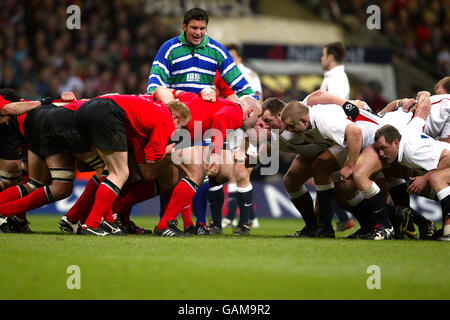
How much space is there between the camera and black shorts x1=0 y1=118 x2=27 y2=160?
7.63m

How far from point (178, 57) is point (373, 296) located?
4.53 metres

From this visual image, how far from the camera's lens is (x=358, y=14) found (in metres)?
19.0

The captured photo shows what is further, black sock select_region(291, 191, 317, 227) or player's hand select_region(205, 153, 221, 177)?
black sock select_region(291, 191, 317, 227)

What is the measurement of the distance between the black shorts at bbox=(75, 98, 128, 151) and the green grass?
→ 86 cm

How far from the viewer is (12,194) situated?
7328 millimetres

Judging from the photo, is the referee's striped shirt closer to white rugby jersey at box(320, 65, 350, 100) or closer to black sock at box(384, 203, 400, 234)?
white rugby jersey at box(320, 65, 350, 100)

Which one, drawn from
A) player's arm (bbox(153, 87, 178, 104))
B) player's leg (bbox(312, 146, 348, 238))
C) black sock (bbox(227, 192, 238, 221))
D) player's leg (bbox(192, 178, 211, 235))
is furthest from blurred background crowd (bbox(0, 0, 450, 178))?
player's arm (bbox(153, 87, 178, 104))

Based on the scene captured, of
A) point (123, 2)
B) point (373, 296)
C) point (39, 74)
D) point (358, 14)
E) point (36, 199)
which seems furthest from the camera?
point (358, 14)

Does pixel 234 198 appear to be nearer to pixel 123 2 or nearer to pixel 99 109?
pixel 99 109

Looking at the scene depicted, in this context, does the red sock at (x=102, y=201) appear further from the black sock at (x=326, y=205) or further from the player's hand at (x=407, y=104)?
the player's hand at (x=407, y=104)

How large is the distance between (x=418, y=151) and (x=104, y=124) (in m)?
2.95

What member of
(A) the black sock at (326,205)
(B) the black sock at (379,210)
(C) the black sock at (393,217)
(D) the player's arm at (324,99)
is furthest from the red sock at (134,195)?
(C) the black sock at (393,217)

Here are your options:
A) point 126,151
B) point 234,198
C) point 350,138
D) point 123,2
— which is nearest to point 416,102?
point 350,138

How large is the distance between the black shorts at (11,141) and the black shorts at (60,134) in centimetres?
78
